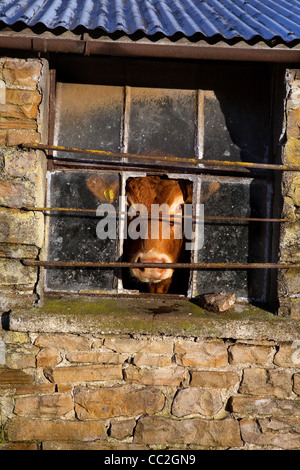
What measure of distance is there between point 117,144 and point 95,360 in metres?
1.76

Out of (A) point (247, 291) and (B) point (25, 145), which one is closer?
(B) point (25, 145)

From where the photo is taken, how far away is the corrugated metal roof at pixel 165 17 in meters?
3.07

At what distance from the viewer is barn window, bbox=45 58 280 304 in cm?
350

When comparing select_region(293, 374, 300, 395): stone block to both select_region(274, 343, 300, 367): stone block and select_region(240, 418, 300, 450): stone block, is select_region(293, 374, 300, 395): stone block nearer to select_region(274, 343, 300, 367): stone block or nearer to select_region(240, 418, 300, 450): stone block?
select_region(274, 343, 300, 367): stone block

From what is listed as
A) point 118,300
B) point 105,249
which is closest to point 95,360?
point 118,300

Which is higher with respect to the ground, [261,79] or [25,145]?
[261,79]

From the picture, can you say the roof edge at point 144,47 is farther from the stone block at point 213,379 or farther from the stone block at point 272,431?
the stone block at point 272,431

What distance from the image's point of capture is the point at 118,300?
3.47 metres

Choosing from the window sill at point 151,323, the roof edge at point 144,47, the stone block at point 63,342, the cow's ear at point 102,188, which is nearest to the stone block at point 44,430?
the stone block at point 63,342

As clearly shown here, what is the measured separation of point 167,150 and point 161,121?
0.26 metres

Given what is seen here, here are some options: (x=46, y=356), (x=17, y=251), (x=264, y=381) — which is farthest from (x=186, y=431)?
(x=17, y=251)

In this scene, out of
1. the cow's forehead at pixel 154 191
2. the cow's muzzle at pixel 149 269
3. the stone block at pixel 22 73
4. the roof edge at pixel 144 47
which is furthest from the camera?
the cow's forehead at pixel 154 191

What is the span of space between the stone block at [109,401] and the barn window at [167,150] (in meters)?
0.79
